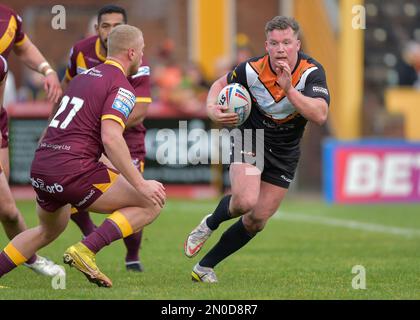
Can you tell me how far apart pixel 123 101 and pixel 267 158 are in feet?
5.07

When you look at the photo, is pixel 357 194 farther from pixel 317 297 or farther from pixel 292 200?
pixel 317 297

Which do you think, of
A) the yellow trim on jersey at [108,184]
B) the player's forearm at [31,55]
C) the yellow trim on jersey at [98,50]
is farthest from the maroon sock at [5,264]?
the yellow trim on jersey at [98,50]

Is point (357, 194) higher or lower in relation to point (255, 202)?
lower

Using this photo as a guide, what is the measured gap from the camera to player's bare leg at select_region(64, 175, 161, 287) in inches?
290

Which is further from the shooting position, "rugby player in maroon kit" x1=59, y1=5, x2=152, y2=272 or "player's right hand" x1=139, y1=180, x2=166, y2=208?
"rugby player in maroon kit" x1=59, y1=5, x2=152, y2=272

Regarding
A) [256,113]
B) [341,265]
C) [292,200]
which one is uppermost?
[256,113]

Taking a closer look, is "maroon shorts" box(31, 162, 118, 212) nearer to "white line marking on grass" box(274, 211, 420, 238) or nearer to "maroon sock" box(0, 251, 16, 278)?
"maroon sock" box(0, 251, 16, 278)

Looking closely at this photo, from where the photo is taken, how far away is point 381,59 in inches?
850

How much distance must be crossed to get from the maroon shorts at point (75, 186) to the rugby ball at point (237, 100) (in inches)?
45.5

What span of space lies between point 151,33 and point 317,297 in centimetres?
1545

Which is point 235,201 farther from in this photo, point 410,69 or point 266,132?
point 410,69

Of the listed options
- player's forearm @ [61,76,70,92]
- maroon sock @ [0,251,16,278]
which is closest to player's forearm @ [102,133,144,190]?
maroon sock @ [0,251,16,278]
